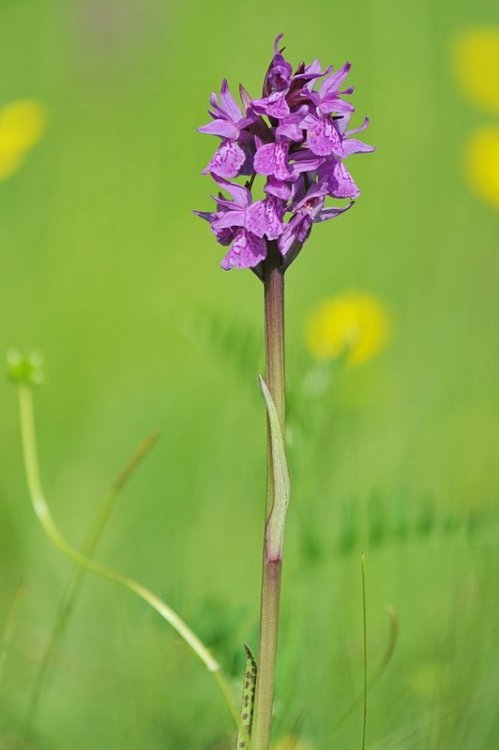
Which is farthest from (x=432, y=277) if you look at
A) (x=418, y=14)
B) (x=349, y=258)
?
(x=418, y=14)

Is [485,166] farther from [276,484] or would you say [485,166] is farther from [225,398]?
[276,484]

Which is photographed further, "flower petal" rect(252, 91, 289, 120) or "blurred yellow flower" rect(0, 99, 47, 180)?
"blurred yellow flower" rect(0, 99, 47, 180)

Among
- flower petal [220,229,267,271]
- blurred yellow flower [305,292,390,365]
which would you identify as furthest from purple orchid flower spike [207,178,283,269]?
blurred yellow flower [305,292,390,365]

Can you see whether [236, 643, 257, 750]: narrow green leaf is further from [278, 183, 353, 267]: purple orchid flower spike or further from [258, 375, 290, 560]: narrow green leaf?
[278, 183, 353, 267]: purple orchid flower spike

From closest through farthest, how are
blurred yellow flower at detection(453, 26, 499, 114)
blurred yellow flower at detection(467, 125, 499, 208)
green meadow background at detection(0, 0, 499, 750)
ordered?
green meadow background at detection(0, 0, 499, 750), blurred yellow flower at detection(467, 125, 499, 208), blurred yellow flower at detection(453, 26, 499, 114)

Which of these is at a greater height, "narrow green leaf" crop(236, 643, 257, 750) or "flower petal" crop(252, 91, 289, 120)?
"flower petal" crop(252, 91, 289, 120)

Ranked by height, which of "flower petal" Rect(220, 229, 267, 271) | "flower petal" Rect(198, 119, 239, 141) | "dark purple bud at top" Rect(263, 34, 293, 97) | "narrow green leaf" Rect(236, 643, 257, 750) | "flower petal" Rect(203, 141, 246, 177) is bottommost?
"narrow green leaf" Rect(236, 643, 257, 750)
